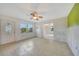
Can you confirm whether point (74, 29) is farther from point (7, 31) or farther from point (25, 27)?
point (7, 31)

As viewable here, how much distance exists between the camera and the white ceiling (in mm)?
2193

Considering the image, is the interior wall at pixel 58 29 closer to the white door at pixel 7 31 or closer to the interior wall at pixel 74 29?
the interior wall at pixel 74 29

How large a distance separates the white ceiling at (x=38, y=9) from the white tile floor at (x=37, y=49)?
0.44 m

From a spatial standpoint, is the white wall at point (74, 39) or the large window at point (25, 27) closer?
the white wall at point (74, 39)

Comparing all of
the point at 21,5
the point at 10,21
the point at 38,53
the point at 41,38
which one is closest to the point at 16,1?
the point at 21,5

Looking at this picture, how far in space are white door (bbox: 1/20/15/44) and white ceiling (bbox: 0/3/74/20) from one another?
0.45 feet

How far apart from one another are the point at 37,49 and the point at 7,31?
1.85 feet

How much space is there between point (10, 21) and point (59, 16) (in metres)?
0.79

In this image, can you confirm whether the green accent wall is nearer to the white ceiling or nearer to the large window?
the white ceiling

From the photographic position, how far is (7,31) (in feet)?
7.27

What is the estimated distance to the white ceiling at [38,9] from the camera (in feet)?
7.20

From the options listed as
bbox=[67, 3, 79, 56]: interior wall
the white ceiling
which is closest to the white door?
the white ceiling

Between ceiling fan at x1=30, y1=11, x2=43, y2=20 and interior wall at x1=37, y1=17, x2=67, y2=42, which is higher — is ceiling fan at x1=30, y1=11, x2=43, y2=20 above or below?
above

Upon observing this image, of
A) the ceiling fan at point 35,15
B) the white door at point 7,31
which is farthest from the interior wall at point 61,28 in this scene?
the white door at point 7,31
